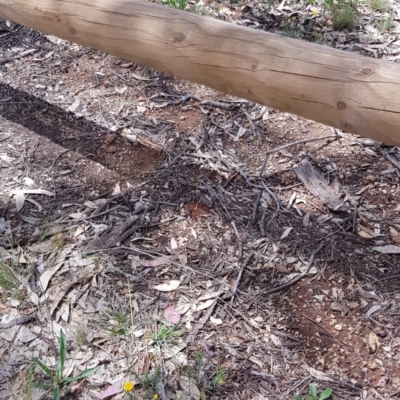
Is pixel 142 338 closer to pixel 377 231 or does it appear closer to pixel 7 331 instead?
pixel 7 331

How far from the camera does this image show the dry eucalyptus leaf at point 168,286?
221cm

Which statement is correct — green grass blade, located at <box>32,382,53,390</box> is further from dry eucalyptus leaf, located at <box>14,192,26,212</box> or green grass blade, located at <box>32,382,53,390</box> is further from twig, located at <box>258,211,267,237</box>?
twig, located at <box>258,211,267,237</box>

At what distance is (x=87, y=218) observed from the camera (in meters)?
2.50

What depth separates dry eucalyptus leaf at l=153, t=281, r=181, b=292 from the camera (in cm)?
221

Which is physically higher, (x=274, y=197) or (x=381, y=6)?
(x=381, y=6)

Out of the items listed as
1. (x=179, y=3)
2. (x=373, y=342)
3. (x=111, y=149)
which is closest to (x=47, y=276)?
(x=111, y=149)

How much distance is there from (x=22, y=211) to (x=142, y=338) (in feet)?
3.24

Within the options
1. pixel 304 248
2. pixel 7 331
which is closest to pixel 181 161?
pixel 304 248

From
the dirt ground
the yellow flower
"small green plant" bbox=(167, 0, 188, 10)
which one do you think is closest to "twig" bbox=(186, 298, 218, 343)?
the dirt ground

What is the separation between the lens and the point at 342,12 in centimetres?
378

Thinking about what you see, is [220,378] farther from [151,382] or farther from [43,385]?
[43,385]

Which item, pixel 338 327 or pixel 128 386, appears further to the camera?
pixel 338 327

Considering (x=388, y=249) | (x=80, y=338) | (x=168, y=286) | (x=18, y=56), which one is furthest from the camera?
(x=18, y=56)

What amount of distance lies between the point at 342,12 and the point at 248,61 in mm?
2102
